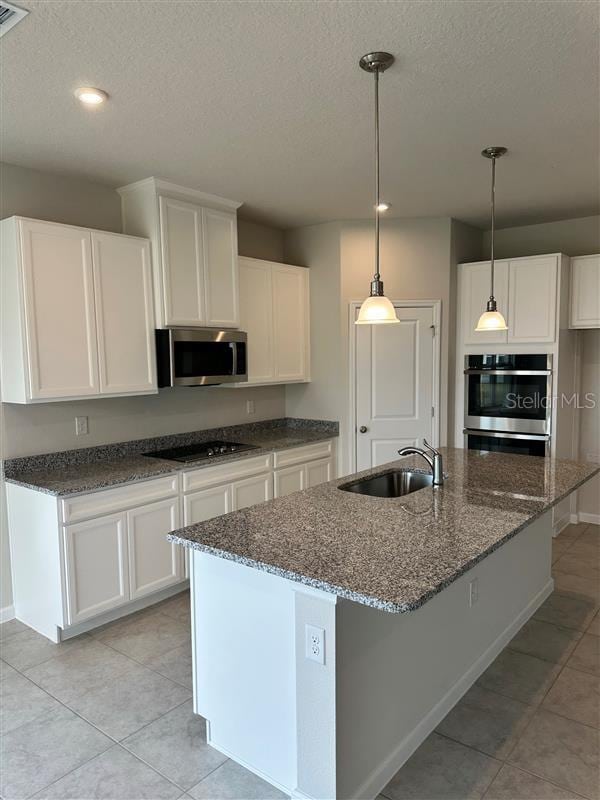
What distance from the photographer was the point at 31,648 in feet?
10.0

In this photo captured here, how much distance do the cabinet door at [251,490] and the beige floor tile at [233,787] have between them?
1.88 meters

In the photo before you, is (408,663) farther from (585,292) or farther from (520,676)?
(585,292)

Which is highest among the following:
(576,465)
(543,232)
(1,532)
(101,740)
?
(543,232)

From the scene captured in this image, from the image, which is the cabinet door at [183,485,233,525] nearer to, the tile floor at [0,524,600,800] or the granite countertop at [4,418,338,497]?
the granite countertop at [4,418,338,497]

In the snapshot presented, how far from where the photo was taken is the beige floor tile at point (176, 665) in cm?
276

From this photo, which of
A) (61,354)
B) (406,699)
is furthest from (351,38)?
(406,699)

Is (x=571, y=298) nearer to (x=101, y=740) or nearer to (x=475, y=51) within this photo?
(x=475, y=51)

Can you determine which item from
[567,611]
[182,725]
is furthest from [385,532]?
[567,611]

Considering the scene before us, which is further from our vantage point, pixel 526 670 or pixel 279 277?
pixel 279 277

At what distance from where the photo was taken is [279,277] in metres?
4.71

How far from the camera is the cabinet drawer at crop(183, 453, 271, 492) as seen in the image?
3623mm

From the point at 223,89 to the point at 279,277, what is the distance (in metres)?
2.41

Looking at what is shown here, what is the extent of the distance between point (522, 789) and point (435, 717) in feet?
1.37

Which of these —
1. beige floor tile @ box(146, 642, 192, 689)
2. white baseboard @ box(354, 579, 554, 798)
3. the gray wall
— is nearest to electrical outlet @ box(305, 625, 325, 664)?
white baseboard @ box(354, 579, 554, 798)
